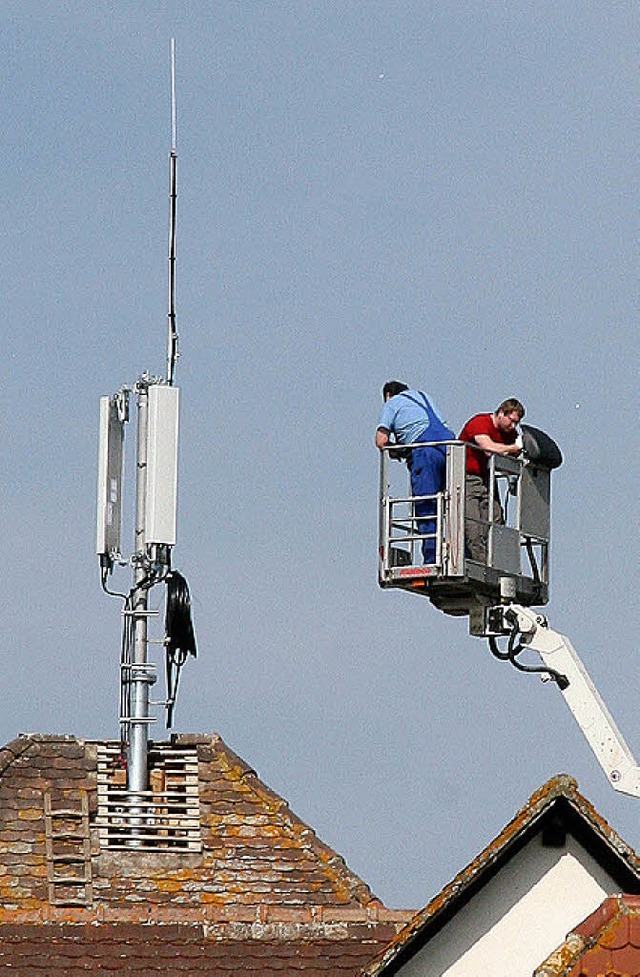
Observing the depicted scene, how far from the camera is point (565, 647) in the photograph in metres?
19.6

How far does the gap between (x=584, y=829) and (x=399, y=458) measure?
9.78 feet

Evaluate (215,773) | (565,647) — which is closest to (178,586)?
(215,773)

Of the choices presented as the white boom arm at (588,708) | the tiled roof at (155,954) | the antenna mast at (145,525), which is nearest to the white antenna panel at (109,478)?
the antenna mast at (145,525)

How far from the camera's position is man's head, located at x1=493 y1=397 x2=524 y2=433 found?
18.8m

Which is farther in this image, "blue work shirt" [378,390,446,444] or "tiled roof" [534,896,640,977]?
"blue work shirt" [378,390,446,444]

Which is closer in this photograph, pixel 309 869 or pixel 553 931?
pixel 553 931

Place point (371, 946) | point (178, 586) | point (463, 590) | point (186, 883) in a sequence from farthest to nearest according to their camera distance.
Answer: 1. point (178, 586)
2. point (186, 883)
3. point (371, 946)
4. point (463, 590)

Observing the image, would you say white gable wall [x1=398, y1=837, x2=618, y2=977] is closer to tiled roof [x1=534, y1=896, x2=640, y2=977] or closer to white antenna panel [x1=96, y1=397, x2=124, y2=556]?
tiled roof [x1=534, y1=896, x2=640, y2=977]

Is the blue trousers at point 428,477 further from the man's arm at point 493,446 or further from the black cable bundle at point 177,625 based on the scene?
the black cable bundle at point 177,625

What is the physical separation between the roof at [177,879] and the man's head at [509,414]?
16.8 feet

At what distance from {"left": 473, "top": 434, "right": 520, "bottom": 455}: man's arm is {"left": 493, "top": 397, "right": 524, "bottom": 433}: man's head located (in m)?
0.14

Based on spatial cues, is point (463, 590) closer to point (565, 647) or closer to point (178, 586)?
point (565, 647)

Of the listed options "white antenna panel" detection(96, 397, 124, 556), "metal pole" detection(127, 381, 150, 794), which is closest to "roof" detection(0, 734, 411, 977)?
"metal pole" detection(127, 381, 150, 794)

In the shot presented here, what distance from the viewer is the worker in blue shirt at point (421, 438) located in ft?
61.3
